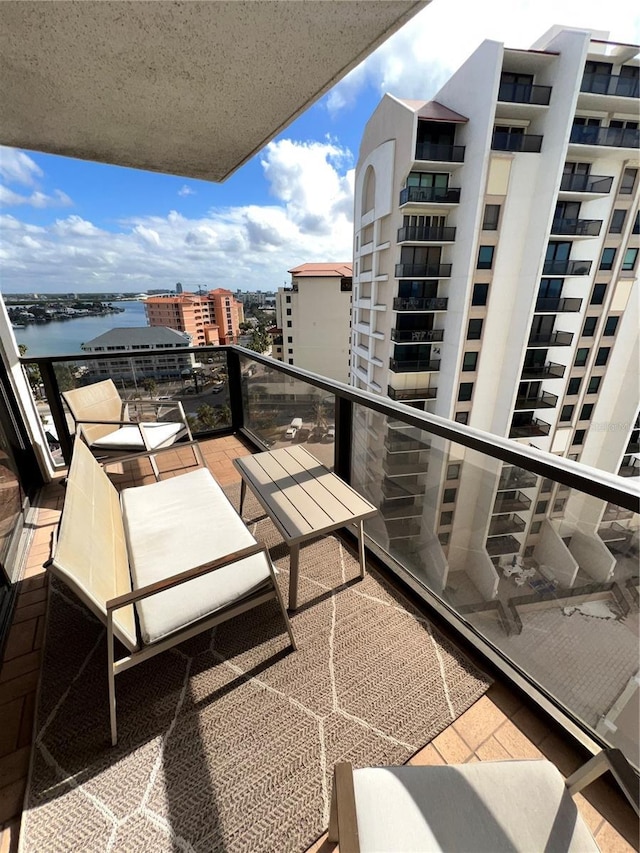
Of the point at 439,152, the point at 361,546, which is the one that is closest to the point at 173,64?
the point at 361,546

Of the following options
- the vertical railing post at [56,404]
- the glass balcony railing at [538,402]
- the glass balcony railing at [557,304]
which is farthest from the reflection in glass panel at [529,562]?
the glass balcony railing at [538,402]

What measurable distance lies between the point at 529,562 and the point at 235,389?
10.8 ft

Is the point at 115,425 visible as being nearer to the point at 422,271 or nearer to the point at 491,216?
the point at 422,271

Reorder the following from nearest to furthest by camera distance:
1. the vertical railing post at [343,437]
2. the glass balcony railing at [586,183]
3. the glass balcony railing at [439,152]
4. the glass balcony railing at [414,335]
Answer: the vertical railing post at [343,437], the glass balcony railing at [439,152], the glass balcony railing at [586,183], the glass balcony railing at [414,335]

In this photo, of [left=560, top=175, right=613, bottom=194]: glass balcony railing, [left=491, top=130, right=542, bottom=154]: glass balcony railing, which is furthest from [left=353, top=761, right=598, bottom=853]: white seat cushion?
[left=560, top=175, right=613, bottom=194]: glass balcony railing

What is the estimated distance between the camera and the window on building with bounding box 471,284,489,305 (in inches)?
622

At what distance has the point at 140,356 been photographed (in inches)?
133

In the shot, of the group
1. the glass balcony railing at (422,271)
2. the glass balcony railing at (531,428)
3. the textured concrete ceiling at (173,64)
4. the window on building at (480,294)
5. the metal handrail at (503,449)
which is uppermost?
the glass balcony railing at (422,271)

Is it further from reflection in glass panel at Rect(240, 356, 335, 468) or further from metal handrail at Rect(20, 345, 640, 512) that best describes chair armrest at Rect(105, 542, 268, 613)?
reflection in glass panel at Rect(240, 356, 335, 468)

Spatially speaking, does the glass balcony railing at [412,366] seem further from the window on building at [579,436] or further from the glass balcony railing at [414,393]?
the window on building at [579,436]

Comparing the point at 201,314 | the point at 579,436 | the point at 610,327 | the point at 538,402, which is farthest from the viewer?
the point at 201,314

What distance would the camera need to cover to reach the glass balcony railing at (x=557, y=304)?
1584 centimetres

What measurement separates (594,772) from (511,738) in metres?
0.70

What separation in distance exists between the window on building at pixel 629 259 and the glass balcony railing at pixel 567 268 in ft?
6.82
